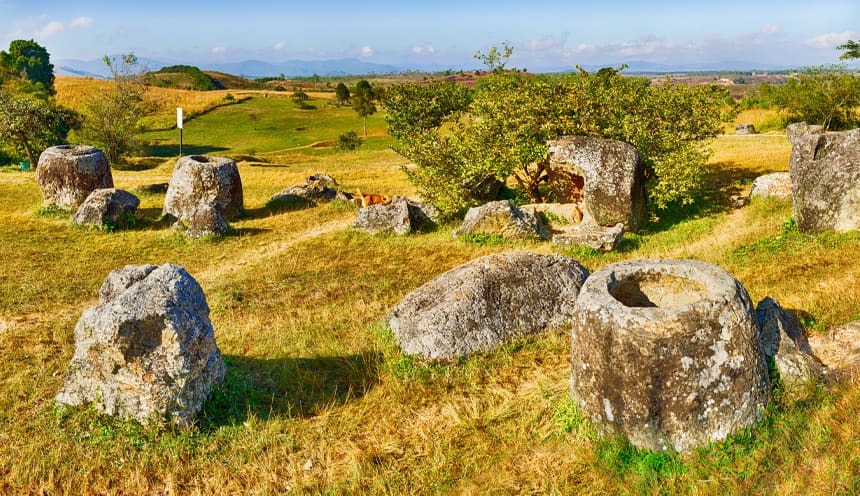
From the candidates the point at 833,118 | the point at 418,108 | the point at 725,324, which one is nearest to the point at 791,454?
→ the point at 725,324

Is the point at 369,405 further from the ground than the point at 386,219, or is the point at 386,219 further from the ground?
the point at 386,219

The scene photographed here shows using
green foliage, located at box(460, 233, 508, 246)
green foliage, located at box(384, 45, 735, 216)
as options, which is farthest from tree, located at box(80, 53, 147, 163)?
green foliage, located at box(460, 233, 508, 246)

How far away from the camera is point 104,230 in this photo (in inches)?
825

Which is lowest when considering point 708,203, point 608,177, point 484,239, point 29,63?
point 484,239

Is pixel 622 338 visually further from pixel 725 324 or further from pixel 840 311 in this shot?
pixel 840 311

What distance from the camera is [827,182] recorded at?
15.3 metres

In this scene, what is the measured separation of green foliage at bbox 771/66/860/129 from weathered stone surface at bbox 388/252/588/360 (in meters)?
37.3

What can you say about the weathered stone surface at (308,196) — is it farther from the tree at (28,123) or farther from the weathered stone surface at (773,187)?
the tree at (28,123)

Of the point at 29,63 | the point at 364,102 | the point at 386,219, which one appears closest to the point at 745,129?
the point at 386,219

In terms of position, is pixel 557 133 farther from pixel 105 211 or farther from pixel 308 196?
pixel 105 211

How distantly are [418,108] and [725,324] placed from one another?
3020cm

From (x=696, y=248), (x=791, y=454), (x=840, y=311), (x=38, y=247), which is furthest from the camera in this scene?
(x=38, y=247)

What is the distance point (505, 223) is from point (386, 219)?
4.42 metres

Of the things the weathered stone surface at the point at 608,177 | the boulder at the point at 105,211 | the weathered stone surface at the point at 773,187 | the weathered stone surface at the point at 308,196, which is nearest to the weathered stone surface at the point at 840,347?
the weathered stone surface at the point at 608,177
